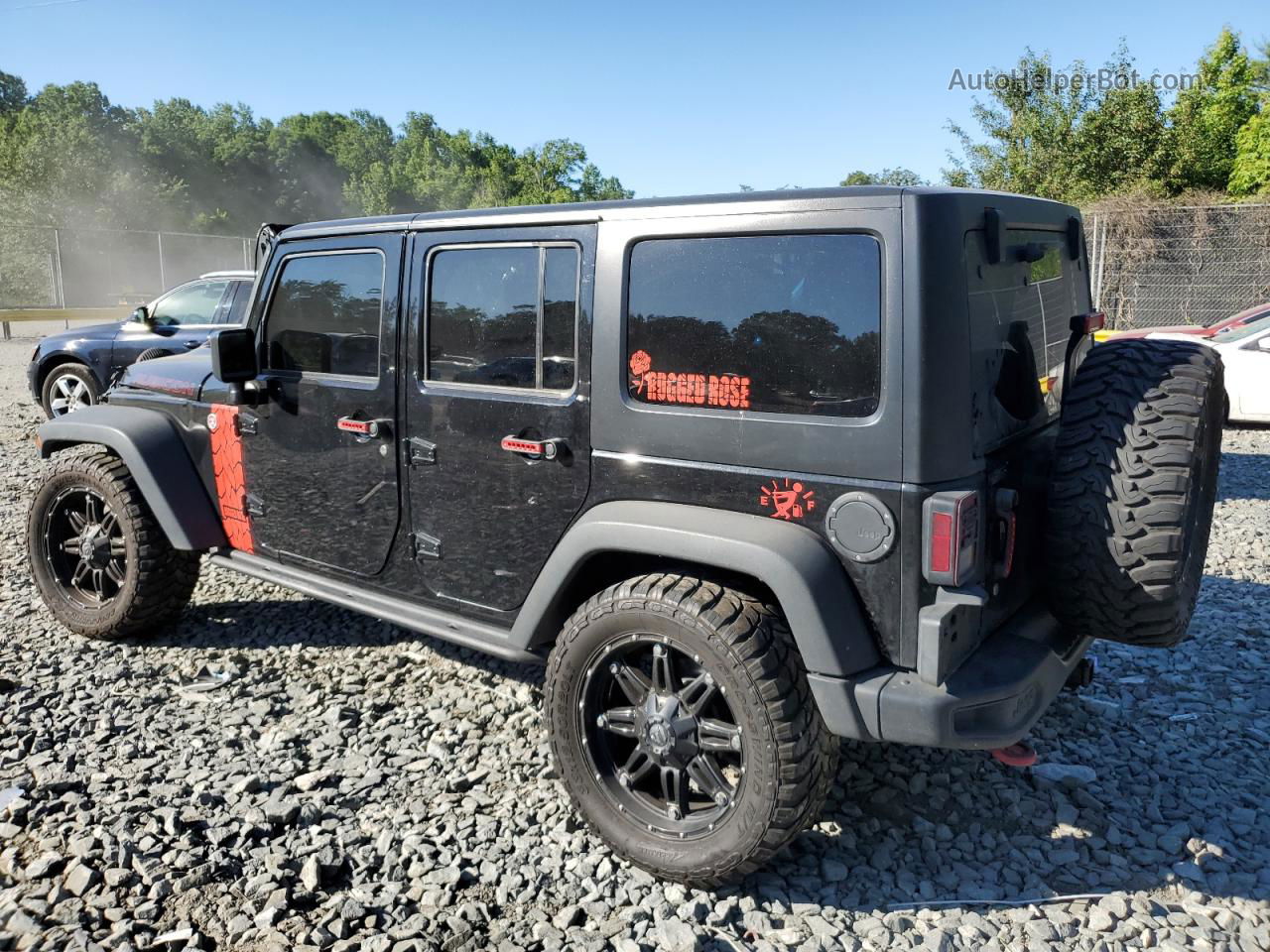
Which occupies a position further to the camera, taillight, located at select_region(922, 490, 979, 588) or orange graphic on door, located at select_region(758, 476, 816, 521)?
orange graphic on door, located at select_region(758, 476, 816, 521)

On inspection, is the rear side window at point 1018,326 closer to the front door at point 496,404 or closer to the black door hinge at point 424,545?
the front door at point 496,404

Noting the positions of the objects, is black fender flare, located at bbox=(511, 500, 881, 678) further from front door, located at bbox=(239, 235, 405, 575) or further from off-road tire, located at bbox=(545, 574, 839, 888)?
front door, located at bbox=(239, 235, 405, 575)

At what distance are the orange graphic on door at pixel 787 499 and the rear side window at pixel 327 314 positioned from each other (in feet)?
5.61

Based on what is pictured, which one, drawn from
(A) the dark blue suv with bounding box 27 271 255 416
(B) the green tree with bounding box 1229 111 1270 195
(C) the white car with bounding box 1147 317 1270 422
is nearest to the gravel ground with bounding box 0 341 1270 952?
(A) the dark blue suv with bounding box 27 271 255 416

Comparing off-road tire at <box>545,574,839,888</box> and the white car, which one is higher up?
the white car

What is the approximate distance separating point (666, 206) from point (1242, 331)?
9.68m

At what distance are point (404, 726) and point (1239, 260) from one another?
15731mm

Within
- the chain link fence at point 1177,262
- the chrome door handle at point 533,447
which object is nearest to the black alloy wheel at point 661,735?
the chrome door handle at point 533,447

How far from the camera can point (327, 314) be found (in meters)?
3.86

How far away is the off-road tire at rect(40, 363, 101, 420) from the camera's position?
1002 cm

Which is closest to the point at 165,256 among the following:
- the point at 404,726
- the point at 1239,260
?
the point at 1239,260

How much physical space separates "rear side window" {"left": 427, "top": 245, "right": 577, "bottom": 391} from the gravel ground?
4.76 ft

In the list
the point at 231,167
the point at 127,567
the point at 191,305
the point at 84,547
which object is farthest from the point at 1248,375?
the point at 231,167

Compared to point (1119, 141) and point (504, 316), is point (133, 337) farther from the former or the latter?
point (1119, 141)
